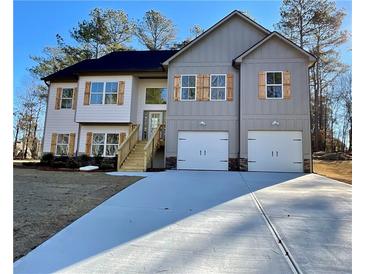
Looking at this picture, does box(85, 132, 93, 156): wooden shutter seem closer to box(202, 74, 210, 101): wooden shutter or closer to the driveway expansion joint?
box(202, 74, 210, 101): wooden shutter

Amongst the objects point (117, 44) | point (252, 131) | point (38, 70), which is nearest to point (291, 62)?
point (252, 131)

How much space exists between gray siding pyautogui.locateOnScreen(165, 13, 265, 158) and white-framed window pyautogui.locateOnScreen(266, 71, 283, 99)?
1421 mm

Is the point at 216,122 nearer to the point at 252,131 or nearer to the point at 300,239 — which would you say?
the point at 252,131

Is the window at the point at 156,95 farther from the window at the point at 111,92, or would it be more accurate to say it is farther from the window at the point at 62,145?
the window at the point at 62,145

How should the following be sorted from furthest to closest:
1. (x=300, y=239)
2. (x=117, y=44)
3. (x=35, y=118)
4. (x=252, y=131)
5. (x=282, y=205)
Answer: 1. (x=35, y=118)
2. (x=117, y=44)
3. (x=252, y=131)
4. (x=282, y=205)
5. (x=300, y=239)

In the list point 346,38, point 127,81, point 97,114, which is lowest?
point 97,114

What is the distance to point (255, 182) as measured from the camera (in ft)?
29.3

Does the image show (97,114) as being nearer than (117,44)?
Yes

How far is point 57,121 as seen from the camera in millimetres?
16156

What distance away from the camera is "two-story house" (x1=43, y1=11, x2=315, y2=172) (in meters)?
12.1

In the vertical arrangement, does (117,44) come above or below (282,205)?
above

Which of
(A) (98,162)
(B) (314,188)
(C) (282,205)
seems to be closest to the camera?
(C) (282,205)

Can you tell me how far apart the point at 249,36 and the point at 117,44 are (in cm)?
1548

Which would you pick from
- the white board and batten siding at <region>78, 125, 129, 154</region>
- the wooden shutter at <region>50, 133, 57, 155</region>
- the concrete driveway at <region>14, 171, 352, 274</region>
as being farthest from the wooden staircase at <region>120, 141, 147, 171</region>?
the wooden shutter at <region>50, 133, 57, 155</region>
